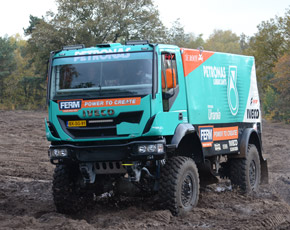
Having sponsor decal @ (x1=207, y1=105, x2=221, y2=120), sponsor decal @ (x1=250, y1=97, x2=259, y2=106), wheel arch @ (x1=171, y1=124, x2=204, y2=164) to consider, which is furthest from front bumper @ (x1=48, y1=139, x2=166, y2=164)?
sponsor decal @ (x1=250, y1=97, x2=259, y2=106)

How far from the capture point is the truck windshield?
358 inches

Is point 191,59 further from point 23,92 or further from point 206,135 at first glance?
point 23,92

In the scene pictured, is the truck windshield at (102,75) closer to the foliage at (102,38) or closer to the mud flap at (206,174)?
the mud flap at (206,174)

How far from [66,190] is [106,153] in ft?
4.12

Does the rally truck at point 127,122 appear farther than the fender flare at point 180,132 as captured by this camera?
No

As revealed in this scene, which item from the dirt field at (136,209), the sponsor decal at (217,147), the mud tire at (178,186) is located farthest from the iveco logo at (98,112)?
the sponsor decal at (217,147)

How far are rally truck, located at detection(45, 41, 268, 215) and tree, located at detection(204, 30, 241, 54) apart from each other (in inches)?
3661

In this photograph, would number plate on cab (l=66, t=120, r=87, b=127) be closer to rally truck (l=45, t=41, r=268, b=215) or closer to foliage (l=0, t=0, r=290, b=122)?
rally truck (l=45, t=41, r=268, b=215)

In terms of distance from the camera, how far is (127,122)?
8.99m

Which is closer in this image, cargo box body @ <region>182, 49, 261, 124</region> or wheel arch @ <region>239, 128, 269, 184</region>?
cargo box body @ <region>182, 49, 261, 124</region>

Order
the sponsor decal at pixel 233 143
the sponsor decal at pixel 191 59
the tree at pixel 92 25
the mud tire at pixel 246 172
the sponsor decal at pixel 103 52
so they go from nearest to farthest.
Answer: the sponsor decal at pixel 103 52 → the sponsor decal at pixel 191 59 → the sponsor decal at pixel 233 143 → the mud tire at pixel 246 172 → the tree at pixel 92 25

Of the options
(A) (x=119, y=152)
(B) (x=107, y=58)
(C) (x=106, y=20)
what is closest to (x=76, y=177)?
(A) (x=119, y=152)

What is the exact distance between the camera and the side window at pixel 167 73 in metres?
9.16

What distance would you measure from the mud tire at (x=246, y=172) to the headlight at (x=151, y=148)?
146 inches
